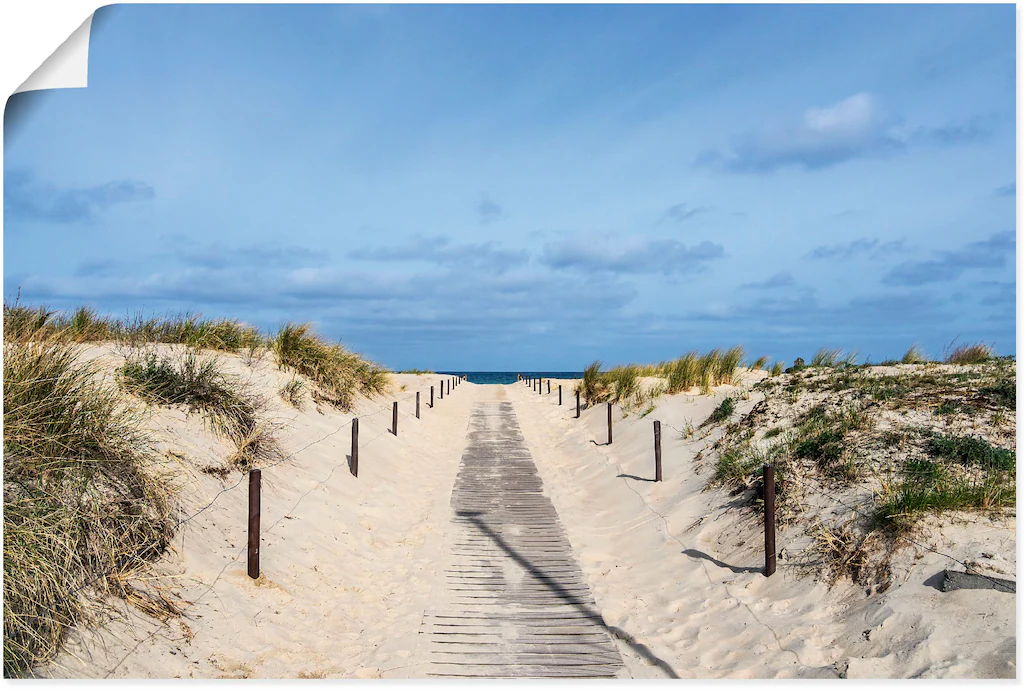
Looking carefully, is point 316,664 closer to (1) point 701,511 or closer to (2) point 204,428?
(2) point 204,428

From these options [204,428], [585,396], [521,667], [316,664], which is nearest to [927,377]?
[521,667]

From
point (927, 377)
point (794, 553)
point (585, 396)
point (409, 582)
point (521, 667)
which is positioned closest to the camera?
point (521, 667)

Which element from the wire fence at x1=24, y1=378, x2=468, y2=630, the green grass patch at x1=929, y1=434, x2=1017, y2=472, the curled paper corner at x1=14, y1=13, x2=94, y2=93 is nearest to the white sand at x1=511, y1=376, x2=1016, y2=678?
the green grass patch at x1=929, y1=434, x2=1017, y2=472

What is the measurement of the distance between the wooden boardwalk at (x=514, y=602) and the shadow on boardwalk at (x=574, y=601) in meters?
0.01

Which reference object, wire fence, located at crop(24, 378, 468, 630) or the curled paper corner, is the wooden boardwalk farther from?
the curled paper corner

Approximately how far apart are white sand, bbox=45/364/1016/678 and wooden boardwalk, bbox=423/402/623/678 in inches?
8.0

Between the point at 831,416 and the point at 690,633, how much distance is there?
488 centimetres

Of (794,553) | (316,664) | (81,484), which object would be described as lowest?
(316,664)

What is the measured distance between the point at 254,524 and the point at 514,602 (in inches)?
104

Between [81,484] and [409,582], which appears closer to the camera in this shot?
[81,484]

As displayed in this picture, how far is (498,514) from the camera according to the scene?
9180 millimetres

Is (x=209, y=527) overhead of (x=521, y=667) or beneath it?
overhead

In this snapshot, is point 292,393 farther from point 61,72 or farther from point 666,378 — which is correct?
point 666,378

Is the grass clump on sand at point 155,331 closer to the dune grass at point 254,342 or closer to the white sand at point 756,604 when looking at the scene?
the dune grass at point 254,342
